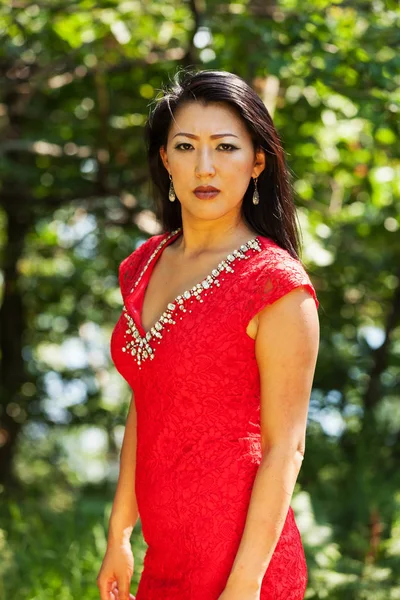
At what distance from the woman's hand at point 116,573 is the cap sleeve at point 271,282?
68 cm

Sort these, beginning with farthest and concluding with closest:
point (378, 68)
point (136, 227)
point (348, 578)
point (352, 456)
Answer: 1. point (352, 456)
2. point (136, 227)
3. point (348, 578)
4. point (378, 68)

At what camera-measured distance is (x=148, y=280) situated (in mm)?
2049

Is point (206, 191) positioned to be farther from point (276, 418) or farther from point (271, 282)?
point (276, 418)

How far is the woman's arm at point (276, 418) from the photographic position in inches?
65.9

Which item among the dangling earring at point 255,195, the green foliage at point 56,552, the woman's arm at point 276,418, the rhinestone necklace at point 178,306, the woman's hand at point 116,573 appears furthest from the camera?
the green foliage at point 56,552

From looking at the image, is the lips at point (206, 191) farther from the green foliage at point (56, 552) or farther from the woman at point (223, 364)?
the green foliage at point (56, 552)

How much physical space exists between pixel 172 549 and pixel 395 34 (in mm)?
2210

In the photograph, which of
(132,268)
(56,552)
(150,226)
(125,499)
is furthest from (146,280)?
(150,226)

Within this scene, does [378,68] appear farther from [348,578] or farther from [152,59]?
[348,578]

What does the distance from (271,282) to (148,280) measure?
41cm

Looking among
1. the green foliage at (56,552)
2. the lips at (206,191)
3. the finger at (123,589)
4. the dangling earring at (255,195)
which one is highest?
the lips at (206,191)

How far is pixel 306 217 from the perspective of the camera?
399cm

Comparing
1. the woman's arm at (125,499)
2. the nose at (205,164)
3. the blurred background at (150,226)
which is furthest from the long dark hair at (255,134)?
the blurred background at (150,226)

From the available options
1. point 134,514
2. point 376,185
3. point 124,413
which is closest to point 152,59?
point 376,185
